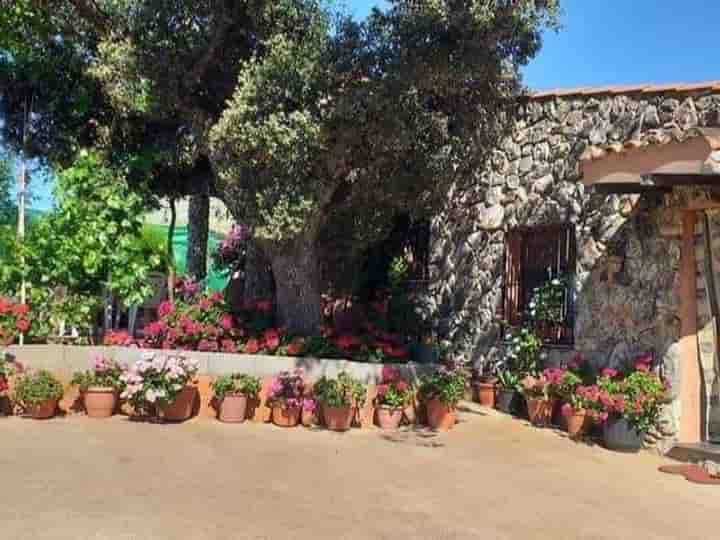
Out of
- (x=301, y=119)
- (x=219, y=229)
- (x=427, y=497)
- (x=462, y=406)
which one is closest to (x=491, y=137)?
(x=301, y=119)

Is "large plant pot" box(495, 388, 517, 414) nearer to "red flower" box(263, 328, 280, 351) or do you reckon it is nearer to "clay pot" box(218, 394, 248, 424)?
"red flower" box(263, 328, 280, 351)

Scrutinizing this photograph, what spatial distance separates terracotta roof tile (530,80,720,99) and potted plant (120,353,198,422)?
558cm

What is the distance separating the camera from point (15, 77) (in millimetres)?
10383

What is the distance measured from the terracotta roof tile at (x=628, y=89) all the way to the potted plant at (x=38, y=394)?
6792 millimetres

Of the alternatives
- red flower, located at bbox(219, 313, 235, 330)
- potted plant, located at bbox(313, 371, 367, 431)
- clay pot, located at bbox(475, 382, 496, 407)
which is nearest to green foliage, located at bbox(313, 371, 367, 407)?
potted plant, located at bbox(313, 371, 367, 431)

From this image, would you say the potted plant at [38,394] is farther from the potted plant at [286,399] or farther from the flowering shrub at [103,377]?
the potted plant at [286,399]

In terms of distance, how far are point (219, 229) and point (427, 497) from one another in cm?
1606

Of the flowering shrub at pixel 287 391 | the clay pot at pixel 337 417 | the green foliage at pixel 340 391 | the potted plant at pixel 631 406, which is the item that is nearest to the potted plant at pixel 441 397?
the green foliage at pixel 340 391

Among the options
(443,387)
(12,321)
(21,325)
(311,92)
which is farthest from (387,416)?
(12,321)

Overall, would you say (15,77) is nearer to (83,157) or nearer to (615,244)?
(83,157)

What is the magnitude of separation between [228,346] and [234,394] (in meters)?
1.11

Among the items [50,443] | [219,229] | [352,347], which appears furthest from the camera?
[219,229]

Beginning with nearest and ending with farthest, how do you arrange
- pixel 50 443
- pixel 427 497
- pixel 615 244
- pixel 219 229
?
pixel 427 497 < pixel 50 443 < pixel 615 244 < pixel 219 229

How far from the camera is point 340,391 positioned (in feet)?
27.3
